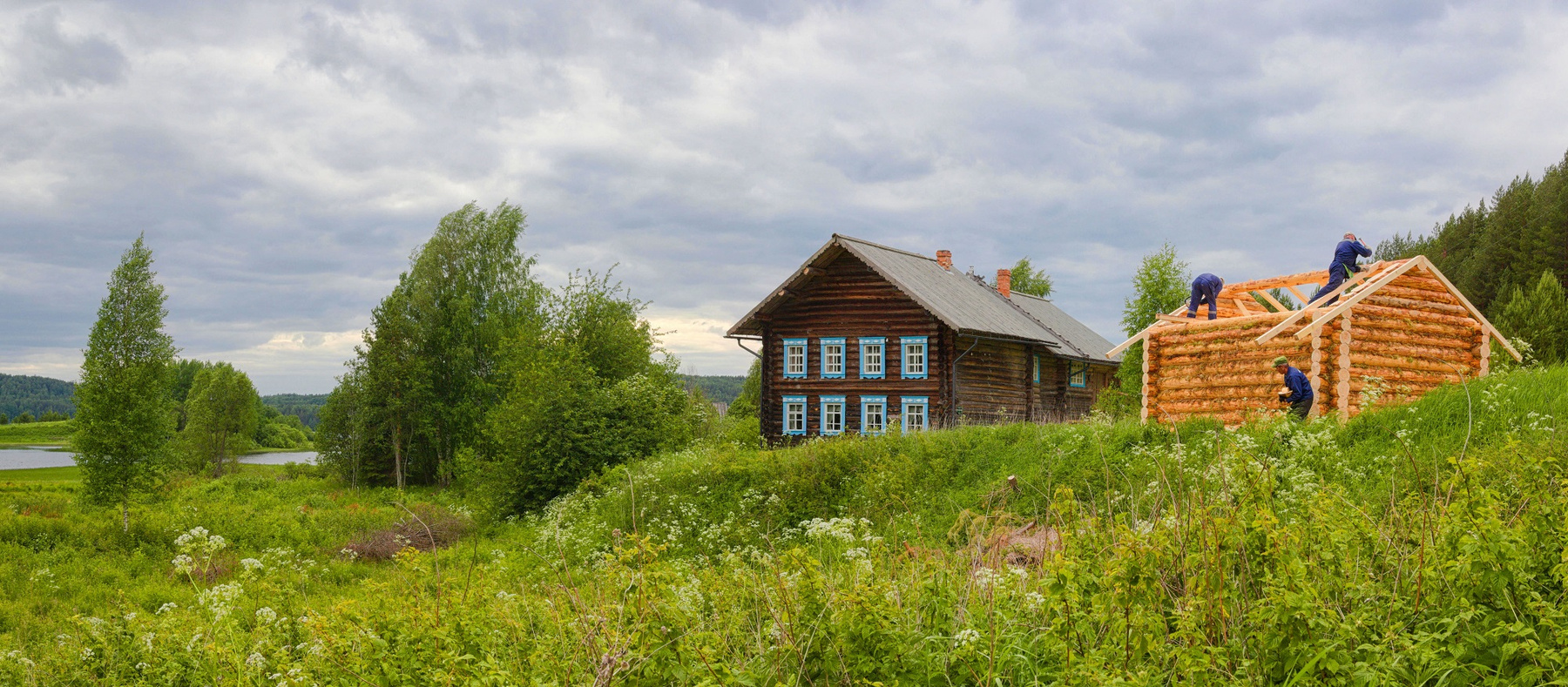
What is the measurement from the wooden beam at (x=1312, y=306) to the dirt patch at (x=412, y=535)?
15370mm

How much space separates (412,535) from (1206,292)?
17.5 m

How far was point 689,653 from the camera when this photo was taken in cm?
402

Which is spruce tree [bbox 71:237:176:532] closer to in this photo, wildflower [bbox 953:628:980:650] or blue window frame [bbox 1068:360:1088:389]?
wildflower [bbox 953:628:980:650]

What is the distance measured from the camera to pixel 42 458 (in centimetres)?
6481

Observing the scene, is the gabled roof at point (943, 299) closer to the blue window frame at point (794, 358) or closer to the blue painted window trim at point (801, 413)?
the blue window frame at point (794, 358)

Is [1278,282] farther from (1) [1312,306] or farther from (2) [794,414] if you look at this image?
(2) [794,414]

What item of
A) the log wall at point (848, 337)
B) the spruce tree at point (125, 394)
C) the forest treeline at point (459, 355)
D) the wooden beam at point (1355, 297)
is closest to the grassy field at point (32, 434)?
the forest treeline at point (459, 355)

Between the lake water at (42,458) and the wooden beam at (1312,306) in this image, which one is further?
the lake water at (42,458)

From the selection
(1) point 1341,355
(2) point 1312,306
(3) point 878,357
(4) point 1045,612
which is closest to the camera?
(4) point 1045,612

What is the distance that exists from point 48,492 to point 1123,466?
125 feet

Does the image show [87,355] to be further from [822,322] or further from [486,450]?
[822,322]

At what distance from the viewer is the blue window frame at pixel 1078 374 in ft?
109

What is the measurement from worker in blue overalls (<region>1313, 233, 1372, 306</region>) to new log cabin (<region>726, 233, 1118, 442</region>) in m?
10.1

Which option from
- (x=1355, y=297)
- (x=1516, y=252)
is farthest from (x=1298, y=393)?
(x=1516, y=252)
